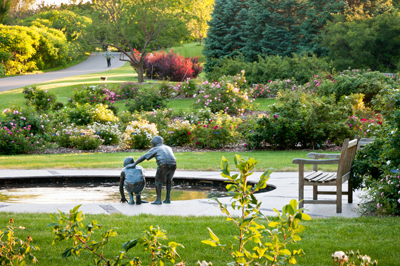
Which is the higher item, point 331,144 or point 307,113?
point 307,113

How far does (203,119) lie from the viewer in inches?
559

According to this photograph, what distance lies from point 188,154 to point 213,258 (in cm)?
779

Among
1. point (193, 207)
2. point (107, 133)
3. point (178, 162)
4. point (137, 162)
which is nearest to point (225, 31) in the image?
point (107, 133)

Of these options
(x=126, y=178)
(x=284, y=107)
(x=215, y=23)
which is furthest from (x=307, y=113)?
(x=215, y=23)

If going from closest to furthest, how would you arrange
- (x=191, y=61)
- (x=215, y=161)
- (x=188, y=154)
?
(x=215, y=161) → (x=188, y=154) → (x=191, y=61)

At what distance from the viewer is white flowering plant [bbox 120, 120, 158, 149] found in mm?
12555

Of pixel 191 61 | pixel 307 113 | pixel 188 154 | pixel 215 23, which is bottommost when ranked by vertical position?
pixel 188 154

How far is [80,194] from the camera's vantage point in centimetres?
712

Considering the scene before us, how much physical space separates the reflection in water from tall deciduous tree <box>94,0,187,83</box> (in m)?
21.2

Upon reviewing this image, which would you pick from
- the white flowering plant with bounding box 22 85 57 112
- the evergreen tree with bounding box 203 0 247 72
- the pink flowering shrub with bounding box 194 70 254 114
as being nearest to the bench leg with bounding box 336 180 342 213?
the pink flowering shrub with bounding box 194 70 254 114

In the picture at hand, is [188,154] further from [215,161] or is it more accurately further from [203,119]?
[203,119]

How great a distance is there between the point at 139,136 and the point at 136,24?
18.0 metres

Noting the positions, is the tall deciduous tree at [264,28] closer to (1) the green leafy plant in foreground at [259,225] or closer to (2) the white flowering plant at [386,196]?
(2) the white flowering plant at [386,196]

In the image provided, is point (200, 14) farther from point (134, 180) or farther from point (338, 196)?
point (338, 196)
